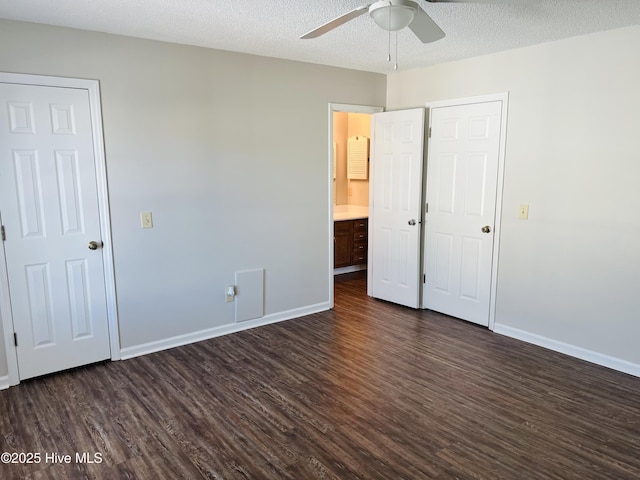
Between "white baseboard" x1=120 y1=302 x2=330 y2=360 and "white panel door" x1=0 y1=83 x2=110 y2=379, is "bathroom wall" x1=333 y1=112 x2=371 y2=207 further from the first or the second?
"white panel door" x1=0 y1=83 x2=110 y2=379

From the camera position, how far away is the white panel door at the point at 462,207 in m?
4.11

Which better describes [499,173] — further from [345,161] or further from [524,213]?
[345,161]

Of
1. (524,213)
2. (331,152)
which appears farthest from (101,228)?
(524,213)

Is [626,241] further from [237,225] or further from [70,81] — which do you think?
[70,81]

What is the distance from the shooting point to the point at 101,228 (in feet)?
11.2

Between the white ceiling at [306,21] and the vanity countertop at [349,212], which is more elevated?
the white ceiling at [306,21]

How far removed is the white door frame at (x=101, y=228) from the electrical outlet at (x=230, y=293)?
95cm

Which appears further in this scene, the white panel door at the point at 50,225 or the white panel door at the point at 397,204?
the white panel door at the point at 397,204

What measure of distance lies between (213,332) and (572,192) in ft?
10.7

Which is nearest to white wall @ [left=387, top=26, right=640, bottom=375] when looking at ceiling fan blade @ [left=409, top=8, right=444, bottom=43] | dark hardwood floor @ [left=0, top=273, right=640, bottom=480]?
dark hardwood floor @ [left=0, top=273, right=640, bottom=480]

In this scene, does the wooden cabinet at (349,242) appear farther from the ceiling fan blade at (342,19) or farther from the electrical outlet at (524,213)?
the ceiling fan blade at (342,19)

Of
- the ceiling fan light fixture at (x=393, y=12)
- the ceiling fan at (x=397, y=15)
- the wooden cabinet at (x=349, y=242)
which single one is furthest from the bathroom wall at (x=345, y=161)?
the ceiling fan light fixture at (x=393, y=12)

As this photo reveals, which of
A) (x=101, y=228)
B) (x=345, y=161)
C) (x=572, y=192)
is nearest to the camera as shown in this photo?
(x=101, y=228)

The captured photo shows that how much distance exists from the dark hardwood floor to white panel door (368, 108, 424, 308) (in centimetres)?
99
